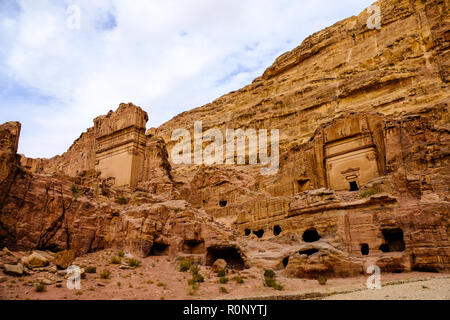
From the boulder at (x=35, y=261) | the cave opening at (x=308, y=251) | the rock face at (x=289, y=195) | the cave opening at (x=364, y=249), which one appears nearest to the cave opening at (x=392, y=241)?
the rock face at (x=289, y=195)

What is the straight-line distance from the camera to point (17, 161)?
17953 millimetres

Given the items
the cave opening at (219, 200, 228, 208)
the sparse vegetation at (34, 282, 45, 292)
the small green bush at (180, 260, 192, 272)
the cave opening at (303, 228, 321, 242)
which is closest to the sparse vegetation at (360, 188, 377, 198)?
the cave opening at (303, 228, 321, 242)

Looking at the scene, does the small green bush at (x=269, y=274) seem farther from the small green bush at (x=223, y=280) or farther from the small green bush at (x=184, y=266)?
the small green bush at (x=184, y=266)

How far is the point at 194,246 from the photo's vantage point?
20906 millimetres

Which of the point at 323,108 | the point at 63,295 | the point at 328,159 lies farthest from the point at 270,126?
the point at 63,295

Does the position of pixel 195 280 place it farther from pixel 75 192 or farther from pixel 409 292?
pixel 75 192

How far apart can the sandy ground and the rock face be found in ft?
4.87

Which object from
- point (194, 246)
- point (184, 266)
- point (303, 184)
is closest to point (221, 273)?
point (184, 266)

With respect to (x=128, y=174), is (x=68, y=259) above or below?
below

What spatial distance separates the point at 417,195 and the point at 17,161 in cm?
1931

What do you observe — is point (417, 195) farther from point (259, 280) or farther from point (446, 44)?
point (446, 44)

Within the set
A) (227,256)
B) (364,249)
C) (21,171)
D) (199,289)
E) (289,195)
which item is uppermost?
(289,195)

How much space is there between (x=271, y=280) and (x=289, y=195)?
13591 mm

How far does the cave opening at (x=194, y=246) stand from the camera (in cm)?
2056
